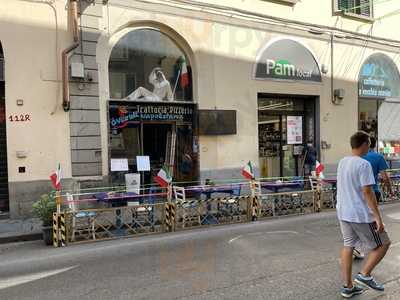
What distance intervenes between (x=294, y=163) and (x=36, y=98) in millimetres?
8690

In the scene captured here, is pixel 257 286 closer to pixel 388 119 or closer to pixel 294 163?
pixel 294 163

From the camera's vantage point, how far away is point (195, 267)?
247 inches

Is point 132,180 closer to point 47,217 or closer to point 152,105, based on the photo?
point 152,105

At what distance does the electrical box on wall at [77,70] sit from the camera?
438 inches

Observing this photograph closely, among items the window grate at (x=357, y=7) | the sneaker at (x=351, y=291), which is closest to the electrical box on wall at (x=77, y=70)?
the sneaker at (x=351, y=291)

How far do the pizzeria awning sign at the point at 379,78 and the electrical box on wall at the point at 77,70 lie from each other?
404 inches

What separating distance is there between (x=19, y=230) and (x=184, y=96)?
19.4 ft

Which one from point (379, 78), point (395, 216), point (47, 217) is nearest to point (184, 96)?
point (47, 217)

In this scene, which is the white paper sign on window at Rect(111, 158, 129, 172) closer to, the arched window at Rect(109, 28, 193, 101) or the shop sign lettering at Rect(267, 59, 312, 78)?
the arched window at Rect(109, 28, 193, 101)

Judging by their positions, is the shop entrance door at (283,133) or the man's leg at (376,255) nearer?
the man's leg at (376,255)

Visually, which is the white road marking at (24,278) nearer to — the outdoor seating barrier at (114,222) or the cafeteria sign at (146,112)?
the outdoor seating barrier at (114,222)

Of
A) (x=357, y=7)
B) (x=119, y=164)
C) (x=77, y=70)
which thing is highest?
(x=357, y=7)

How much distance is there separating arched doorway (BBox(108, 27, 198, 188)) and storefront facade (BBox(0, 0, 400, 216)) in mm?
28

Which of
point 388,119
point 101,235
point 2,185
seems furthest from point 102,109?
point 388,119
